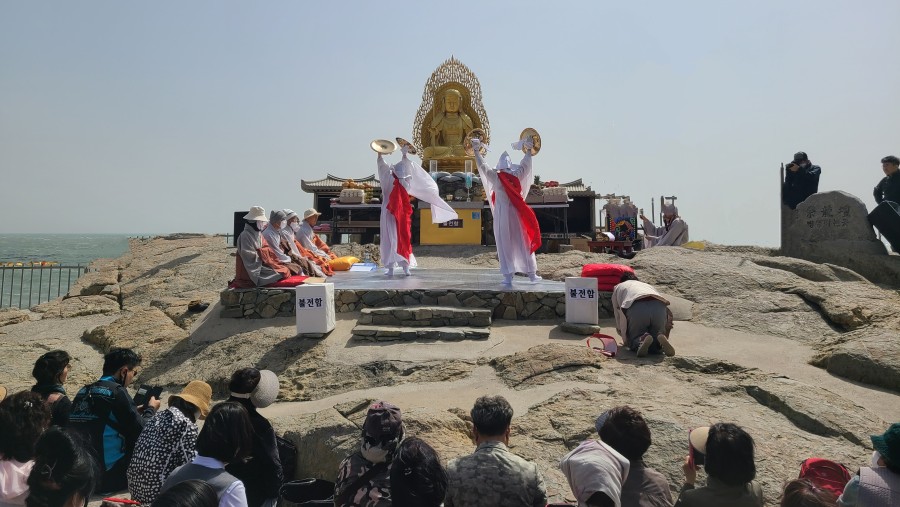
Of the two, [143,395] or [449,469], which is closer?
[449,469]

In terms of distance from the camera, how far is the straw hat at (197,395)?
11.9 ft

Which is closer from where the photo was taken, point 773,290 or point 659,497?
point 659,497

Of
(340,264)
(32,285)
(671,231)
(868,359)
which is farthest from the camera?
(32,285)

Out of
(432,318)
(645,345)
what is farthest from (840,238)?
(432,318)

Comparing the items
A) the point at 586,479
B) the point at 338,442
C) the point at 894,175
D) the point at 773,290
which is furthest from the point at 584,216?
the point at 586,479

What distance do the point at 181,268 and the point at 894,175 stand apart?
14.2m

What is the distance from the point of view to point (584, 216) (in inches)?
840

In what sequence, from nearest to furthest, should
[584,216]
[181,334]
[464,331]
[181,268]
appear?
[464,331] < [181,334] < [181,268] < [584,216]

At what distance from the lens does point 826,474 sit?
122 inches

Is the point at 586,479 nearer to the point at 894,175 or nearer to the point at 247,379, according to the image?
the point at 247,379

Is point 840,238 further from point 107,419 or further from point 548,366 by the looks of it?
point 107,419

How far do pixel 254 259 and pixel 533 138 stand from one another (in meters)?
4.72

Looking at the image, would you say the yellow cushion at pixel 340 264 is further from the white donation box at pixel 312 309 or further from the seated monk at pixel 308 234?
the white donation box at pixel 312 309

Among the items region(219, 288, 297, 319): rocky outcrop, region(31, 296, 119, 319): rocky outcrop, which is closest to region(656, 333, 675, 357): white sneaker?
region(219, 288, 297, 319): rocky outcrop
